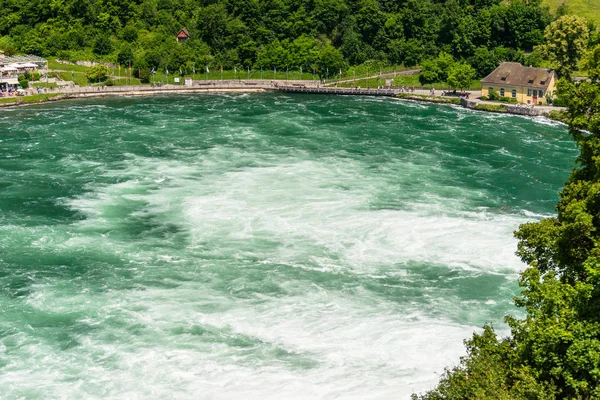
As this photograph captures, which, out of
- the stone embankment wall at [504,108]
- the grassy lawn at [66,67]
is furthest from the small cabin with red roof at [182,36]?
the stone embankment wall at [504,108]

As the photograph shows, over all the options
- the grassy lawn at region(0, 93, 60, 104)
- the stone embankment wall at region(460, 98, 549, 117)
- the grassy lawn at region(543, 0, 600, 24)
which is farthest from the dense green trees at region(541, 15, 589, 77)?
the grassy lawn at region(0, 93, 60, 104)

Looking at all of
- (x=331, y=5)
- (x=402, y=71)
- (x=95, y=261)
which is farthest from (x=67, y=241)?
(x=331, y=5)

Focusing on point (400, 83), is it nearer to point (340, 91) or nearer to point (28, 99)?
point (340, 91)

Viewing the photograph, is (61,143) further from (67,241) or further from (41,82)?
(41,82)

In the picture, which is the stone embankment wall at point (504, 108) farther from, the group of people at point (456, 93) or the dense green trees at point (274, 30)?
the dense green trees at point (274, 30)

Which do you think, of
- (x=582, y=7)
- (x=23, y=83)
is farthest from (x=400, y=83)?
(x=23, y=83)

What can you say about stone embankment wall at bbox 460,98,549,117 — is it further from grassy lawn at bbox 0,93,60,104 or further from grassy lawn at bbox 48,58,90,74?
grassy lawn at bbox 48,58,90,74
